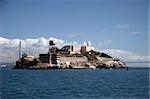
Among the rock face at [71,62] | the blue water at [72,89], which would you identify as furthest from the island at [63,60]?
the blue water at [72,89]

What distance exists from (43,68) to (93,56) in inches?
269

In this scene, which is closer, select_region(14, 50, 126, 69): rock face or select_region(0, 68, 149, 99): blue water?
select_region(0, 68, 149, 99): blue water

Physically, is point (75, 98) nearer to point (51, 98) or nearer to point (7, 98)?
point (51, 98)

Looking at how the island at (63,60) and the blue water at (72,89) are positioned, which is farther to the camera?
the island at (63,60)

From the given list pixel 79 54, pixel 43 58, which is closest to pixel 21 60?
pixel 43 58

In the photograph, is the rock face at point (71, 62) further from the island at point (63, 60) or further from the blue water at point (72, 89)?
the blue water at point (72, 89)

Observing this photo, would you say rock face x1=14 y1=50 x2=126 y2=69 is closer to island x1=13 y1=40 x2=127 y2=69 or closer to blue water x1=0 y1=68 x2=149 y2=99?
island x1=13 y1=40 x2=127 y2=69

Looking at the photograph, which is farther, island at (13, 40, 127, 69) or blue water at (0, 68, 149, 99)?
island at (13, 40, 127, 69)

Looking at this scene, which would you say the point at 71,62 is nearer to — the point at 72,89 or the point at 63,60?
the point at 63,60

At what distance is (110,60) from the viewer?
46156 mm

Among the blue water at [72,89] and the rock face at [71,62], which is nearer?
the blue water at [72,89]

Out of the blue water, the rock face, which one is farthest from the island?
the blue water

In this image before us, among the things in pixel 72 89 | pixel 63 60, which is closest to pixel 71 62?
pixel 63 60

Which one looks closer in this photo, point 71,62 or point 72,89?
point 72,89
